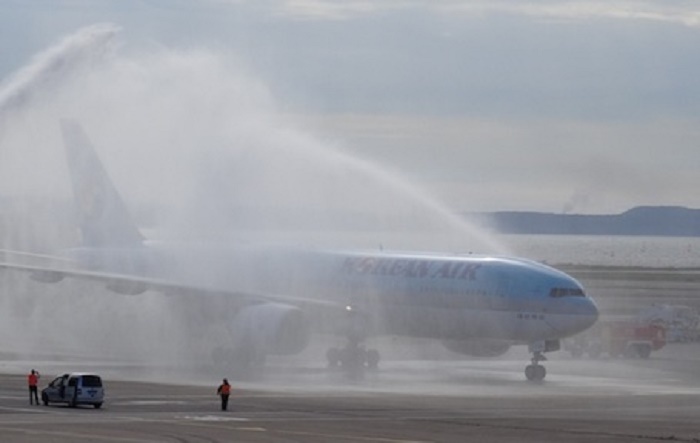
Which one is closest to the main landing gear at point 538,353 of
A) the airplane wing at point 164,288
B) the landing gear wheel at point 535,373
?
the landing gear wheel at point 535,373

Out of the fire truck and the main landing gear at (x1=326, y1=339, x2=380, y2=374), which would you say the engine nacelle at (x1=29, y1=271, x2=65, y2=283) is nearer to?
the main landing gear at (x1=326, y1=339, x2=380, y2=374)

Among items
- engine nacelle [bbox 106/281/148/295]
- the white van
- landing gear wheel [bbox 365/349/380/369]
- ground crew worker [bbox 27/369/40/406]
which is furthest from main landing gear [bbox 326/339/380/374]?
the white van

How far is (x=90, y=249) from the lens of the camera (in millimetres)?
77500

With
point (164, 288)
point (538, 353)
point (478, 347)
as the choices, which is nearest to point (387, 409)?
point (538, 353)

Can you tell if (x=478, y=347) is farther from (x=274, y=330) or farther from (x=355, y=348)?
(x=274, y=330)

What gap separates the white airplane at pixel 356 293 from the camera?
6469 centimetres

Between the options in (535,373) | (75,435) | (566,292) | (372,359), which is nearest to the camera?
(75,435)

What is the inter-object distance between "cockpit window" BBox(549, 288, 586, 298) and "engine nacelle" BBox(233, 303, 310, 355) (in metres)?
10.5

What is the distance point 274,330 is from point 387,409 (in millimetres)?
15990

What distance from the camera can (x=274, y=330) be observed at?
64.9 meters

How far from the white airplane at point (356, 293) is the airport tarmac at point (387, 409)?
1667mm

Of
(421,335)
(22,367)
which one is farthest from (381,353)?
(22,367)

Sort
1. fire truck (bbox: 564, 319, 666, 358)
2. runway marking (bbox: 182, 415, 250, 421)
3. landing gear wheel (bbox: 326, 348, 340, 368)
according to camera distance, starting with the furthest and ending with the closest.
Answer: fire truck (bbox: 564, 319, 666, 358) < landing gear wheel (bbox: 326, 348, 340, 368) < runway marking (bbox: 182, 415, 250, 421)

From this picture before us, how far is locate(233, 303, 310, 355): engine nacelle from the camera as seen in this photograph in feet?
213
